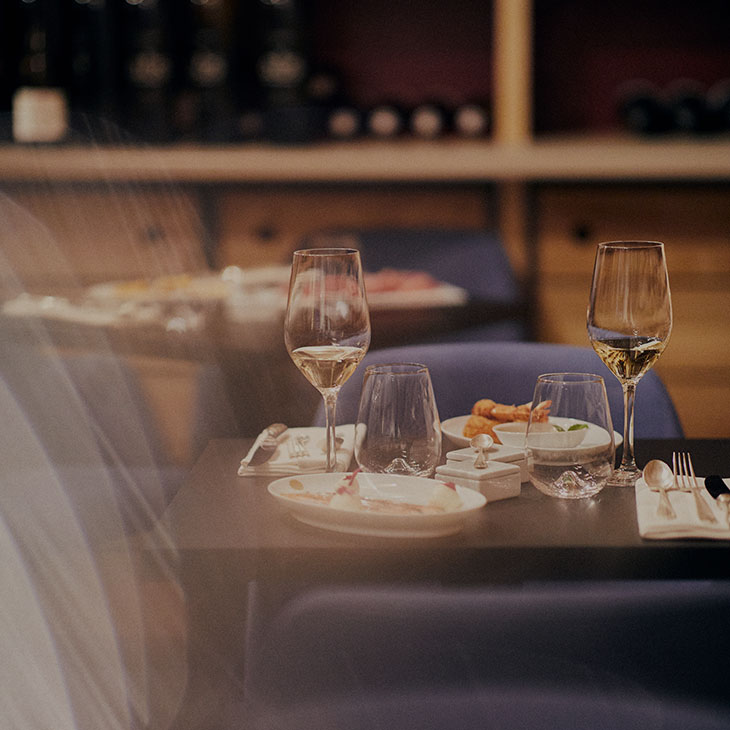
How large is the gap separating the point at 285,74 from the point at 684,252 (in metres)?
1.13

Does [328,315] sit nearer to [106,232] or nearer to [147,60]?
[147,60]

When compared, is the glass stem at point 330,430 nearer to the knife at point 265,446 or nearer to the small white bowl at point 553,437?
the knife at point 265,446

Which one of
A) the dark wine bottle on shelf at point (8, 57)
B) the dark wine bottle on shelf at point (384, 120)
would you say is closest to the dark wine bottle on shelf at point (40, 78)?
the dark wine bottle on shelf at point (8, 57)

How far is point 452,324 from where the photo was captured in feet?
5.46

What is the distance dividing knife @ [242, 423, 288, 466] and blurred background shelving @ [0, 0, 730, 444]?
5.56ft

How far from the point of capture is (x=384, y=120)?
2771mm

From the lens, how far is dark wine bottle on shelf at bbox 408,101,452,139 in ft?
9.11

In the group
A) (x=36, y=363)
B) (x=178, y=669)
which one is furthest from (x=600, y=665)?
(x=36, y=363)

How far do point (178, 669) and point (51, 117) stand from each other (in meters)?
1.39

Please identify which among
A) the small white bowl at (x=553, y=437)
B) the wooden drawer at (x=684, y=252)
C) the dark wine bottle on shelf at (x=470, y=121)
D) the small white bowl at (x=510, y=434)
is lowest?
the wooden drawer at (x=684, y=252)

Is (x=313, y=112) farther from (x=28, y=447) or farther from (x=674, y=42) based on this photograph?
(x=28, y=447)

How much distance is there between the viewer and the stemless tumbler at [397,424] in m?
0.80

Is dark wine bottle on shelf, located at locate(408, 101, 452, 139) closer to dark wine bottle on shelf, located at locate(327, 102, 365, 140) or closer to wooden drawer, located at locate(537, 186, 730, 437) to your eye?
dark wine bottle on shelf, located at locate(327, 102, 365, 140)

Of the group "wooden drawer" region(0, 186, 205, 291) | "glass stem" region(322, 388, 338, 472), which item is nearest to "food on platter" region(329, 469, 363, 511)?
"glass stem" region(322, 388, 338, 472)
